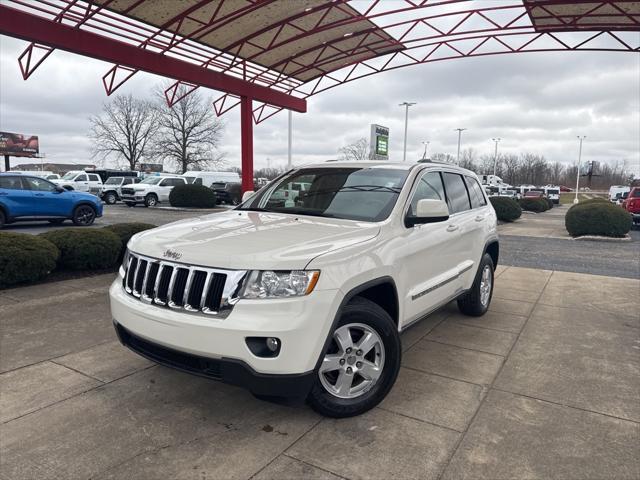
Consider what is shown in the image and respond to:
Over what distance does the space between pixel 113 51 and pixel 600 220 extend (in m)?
15.2

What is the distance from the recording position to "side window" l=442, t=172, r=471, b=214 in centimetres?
477

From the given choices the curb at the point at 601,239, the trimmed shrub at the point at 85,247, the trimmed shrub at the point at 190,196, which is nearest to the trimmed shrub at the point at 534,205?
the curb at the point at 601,239

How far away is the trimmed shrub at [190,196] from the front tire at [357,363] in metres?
23.4

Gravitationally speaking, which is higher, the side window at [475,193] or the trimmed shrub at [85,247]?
the side window at [475,193]

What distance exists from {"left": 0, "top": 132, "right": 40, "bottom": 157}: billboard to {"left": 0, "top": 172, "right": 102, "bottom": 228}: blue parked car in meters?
64.5

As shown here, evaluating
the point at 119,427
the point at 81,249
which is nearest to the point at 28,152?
the point at 81,249

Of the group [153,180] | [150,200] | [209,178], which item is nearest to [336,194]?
[150,200]

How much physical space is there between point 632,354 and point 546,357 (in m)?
0.92

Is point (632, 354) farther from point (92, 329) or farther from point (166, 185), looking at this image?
point (166, 185)

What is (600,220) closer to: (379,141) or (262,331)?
(379,141)

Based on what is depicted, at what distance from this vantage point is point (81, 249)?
704cm

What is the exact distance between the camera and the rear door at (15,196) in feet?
45.8

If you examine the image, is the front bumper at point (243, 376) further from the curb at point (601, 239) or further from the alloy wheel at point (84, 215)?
the curb at point (601, 239)

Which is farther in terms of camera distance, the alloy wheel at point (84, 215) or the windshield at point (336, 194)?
the alloy wheel at point (84, 215)
